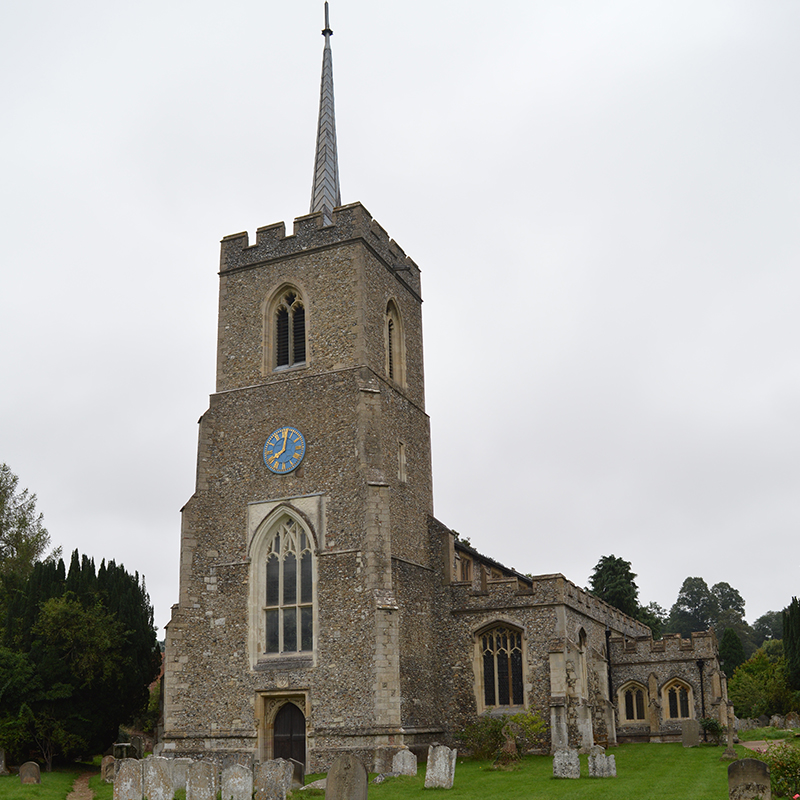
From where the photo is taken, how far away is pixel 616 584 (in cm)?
4803

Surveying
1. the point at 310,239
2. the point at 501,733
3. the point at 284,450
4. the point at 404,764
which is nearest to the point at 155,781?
the point at 404,764

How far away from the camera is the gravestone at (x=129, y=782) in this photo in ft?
50.8

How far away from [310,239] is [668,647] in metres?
18.4

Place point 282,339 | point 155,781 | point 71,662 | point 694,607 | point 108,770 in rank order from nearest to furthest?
point 155,781
point 108,770
point 71,662
point 282,339
point 694,607

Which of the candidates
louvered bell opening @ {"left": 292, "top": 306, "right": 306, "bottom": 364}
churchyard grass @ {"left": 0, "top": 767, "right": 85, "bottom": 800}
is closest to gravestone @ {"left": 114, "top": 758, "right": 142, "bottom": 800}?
churchyard grass @ {"left": 0, "top": 767, "right": 85, "bottom": 800}

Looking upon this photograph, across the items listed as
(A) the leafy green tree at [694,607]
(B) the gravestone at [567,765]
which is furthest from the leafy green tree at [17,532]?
(A) the leafy green tree at [694,607]

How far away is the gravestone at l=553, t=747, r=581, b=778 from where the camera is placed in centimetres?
1778

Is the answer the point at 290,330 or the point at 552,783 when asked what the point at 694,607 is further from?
the point at 552,783

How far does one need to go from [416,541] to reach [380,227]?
9.94 meters

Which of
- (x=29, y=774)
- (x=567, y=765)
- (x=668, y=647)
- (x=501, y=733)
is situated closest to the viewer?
(x=567, y=765)

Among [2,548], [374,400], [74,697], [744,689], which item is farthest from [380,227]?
[744,689]

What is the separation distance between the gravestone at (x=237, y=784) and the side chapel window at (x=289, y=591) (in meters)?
7.52

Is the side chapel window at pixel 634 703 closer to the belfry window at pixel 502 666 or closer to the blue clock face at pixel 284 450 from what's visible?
the belfry window at pixel 502 666

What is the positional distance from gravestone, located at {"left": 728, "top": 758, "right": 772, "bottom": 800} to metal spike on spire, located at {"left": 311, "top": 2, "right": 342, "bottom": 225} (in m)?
20.8
